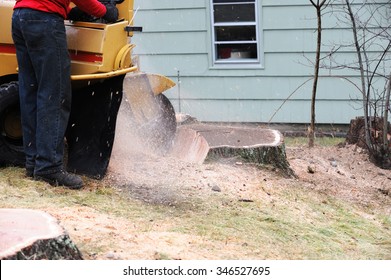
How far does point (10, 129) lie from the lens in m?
7.01

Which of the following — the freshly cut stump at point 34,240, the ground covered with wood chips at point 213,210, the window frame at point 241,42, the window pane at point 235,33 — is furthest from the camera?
the window pane at point 235,33

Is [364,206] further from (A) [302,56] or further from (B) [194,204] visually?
(A) [302,56]

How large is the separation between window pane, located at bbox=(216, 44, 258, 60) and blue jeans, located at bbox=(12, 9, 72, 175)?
5.84 m

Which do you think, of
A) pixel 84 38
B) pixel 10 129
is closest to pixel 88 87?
pixel 84 38

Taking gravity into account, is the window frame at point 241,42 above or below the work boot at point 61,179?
above

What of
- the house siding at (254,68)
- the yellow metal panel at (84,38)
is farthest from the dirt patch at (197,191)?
the house siding at (254,68)

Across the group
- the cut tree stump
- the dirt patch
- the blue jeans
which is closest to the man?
the blue jeans

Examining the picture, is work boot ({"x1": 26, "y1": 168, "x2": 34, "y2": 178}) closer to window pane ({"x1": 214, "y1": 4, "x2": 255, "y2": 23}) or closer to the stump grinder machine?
the stump grinder machine

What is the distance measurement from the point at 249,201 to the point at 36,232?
2.57m

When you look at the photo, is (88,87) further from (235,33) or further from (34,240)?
(235,33)

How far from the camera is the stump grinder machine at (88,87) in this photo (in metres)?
6.58

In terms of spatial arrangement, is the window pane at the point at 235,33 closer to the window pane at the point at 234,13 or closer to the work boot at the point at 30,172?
the window pane at the point at 234,13

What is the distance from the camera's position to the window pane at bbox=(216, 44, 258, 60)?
12.0 meters

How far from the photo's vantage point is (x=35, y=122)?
260 inches
